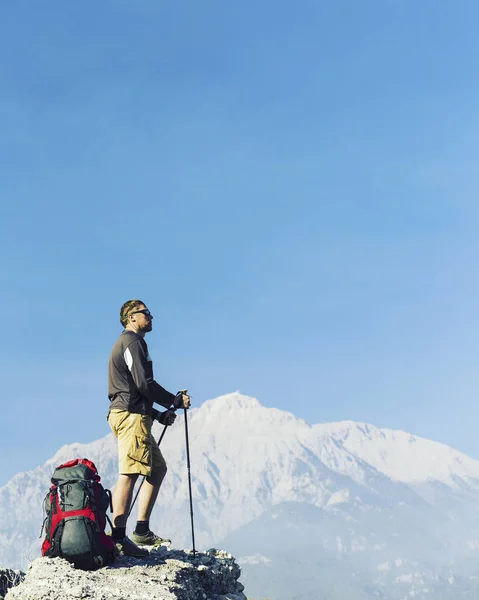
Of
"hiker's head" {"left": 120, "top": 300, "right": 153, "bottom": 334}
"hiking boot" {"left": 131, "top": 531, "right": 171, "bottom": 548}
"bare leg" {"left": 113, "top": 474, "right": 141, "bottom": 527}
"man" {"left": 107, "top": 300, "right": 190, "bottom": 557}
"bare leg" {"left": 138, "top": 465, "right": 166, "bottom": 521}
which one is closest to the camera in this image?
"bare leg" {"left": 113, "top": 474, "right": 141, "bottom": 527}

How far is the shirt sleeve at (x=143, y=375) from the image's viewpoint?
1081 centimetres

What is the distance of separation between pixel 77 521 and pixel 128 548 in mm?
1417

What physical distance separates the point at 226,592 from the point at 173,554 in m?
1.09

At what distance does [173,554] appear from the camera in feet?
38.0

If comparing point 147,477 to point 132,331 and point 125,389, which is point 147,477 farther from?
point 132,331

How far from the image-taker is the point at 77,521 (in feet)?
31.9

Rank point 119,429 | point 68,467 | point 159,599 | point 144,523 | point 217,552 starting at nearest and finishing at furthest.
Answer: point 159,599
point 68,467
point 119,429
point 144,523
point 217,552

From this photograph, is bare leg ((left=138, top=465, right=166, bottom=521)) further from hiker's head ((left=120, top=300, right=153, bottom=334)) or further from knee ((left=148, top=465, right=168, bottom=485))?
hiker's head ((left=120, top=300, right=153, bottom=334))

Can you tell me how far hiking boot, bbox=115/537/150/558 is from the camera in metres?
10.8

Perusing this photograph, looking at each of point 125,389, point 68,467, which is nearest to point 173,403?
point 125,389

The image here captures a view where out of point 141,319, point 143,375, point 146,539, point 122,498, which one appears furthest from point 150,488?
point 141,319

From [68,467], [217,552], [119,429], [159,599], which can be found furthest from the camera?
[217,552]

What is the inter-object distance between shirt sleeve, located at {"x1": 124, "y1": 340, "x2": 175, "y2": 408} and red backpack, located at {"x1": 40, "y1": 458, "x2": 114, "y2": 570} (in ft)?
5.00

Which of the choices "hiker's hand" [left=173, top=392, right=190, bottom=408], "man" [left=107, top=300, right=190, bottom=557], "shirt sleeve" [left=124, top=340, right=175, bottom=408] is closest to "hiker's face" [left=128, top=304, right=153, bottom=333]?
"man" [left=107, top=300, right=190, bottom=557]
